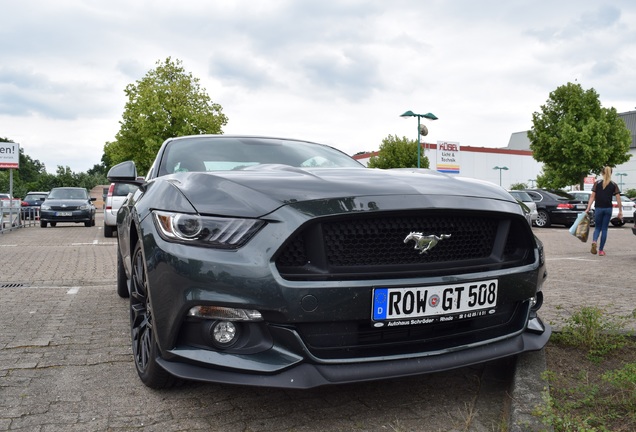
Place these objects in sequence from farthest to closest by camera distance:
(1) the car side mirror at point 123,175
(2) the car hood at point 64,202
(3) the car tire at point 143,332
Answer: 1. (2) the car hood at point 64,202
2. (1) the car side mirror at point 123,175
3. (3) the car tire at point 143,332

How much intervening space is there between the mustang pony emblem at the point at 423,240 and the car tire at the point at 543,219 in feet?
66.1

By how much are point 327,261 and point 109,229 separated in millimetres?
14137

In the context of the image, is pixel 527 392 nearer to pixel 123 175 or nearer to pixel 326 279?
pixel 326 279

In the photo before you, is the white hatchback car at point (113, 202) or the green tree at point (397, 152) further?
the green tree at point (397, 152)

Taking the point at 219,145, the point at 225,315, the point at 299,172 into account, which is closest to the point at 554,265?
the point at 219,145

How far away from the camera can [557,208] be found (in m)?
20.9

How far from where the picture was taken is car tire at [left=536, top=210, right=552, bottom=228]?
21.2m

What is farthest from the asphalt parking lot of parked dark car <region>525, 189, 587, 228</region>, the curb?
parked dark car <region>525, 189, 587, 228</region>

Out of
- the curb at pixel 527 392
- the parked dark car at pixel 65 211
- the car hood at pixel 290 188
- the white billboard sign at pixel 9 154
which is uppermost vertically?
the white billboard sign at pixel 9 154

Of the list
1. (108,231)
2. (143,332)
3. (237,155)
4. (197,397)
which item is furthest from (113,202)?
(197,397)

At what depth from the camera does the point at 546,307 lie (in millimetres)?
4867

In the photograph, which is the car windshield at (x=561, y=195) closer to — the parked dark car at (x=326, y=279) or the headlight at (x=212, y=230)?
the parked dark car at (x=326, y=279)

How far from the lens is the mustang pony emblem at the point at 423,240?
2.46m

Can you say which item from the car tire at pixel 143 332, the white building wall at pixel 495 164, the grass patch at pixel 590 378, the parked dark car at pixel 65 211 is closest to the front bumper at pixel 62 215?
the parked dark car at pixel 65 211
